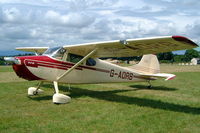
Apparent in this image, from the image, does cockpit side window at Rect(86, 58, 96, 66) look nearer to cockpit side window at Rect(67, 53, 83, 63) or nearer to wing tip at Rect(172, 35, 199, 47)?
cockpit side window at Rect(67, 53, 83, 63)

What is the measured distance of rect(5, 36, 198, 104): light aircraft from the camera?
7.15m

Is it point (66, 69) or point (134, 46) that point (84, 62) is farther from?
point (134, 46)

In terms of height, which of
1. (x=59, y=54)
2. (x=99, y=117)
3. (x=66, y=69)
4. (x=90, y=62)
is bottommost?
(x=99, y=117)

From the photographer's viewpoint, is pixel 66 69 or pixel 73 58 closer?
pixel 66 69

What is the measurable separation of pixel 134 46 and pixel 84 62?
2.51 meters

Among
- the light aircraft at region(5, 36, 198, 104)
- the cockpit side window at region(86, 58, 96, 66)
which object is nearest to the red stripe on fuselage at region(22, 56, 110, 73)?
the light aircraft at region(5, 36, 198, 104)

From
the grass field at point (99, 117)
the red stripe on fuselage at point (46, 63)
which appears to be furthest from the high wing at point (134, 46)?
the grass field at point (99, 117)

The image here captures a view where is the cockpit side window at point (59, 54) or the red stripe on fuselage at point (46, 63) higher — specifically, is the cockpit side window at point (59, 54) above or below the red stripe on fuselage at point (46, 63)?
above

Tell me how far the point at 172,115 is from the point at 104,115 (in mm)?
1787

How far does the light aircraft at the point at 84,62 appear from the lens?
715cm

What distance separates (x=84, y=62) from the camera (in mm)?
9258

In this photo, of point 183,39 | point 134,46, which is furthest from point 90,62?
point 183,39

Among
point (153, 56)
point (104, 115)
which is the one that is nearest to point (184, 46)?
point (104, 115)

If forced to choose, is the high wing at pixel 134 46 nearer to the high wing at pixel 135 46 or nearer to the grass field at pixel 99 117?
the high wing at pixel 135 46
